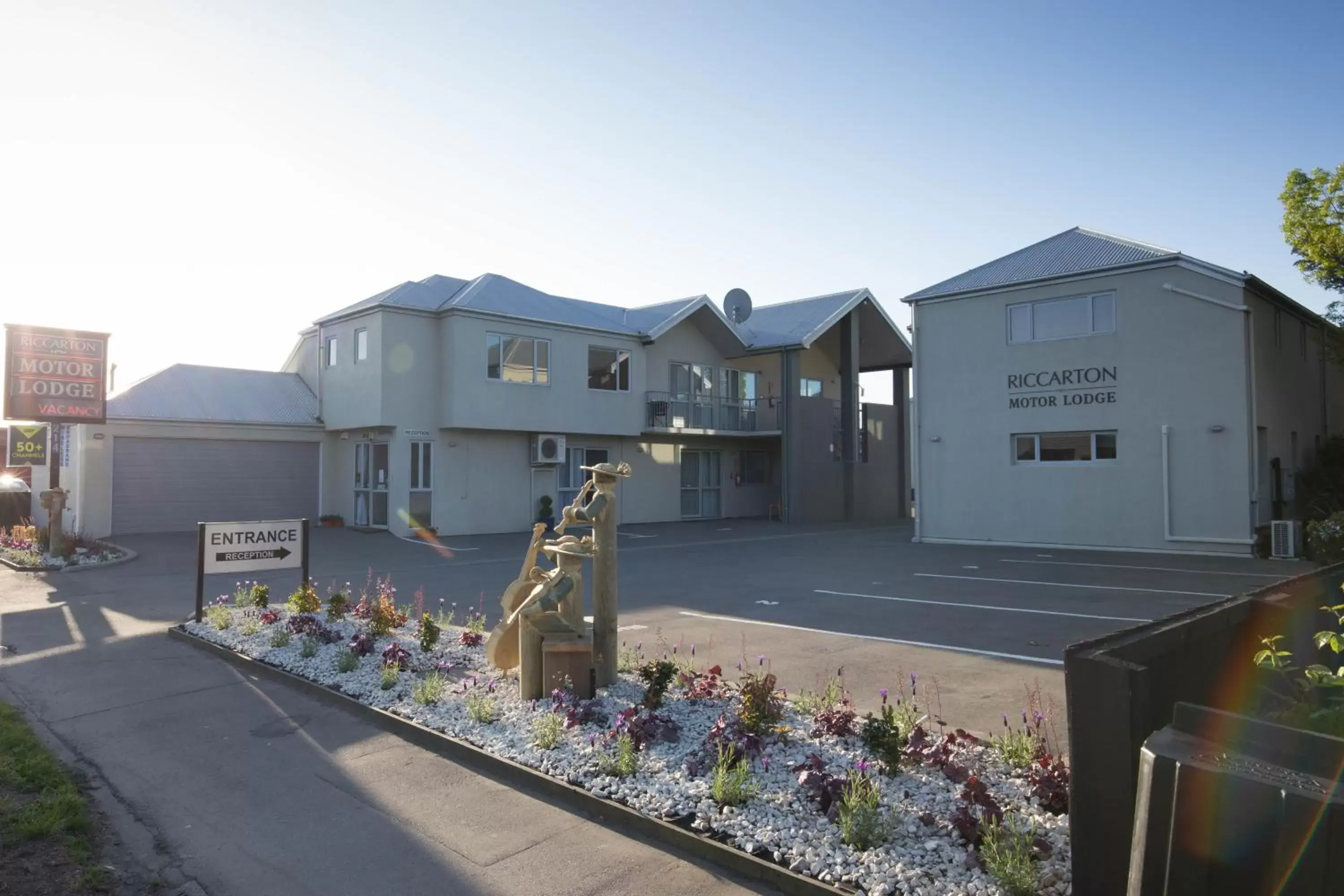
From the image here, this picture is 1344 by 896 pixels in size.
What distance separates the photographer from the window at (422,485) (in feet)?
74.6

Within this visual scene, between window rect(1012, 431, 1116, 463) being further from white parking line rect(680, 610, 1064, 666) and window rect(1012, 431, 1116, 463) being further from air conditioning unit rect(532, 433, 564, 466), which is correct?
air conditioning unit rect(532, 433, 564, 466)

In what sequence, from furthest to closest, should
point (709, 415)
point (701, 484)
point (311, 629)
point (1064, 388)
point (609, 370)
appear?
1. point (701, 484)
2. point (709, 415)
3. point (609, 370)
4. point (1064, 388)
5. point (311, 629)

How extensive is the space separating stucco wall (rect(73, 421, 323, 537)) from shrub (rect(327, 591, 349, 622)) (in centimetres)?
1463

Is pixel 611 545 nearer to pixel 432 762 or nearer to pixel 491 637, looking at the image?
pixel 491 637

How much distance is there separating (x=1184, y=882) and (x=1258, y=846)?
0.22m

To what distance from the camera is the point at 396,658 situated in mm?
7406

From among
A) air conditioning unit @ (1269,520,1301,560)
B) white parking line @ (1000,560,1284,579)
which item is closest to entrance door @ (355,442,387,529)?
white parking line @ (1000,560,1284,579)

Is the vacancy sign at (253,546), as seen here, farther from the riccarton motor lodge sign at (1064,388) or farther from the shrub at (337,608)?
the riccarton motor lodge sign at (1064,388)

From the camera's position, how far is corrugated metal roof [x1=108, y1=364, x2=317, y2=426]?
23047mm

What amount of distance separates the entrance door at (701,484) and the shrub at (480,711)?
22.9 metres

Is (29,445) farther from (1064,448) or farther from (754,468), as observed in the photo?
(1064,448)

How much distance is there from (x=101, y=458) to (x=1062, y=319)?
2355 centimetres

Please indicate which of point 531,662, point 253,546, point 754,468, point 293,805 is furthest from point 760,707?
point 754,468

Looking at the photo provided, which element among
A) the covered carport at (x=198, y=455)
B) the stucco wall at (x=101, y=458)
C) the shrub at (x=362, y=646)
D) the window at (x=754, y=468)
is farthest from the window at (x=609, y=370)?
the shrub at (x=362, y=646)
